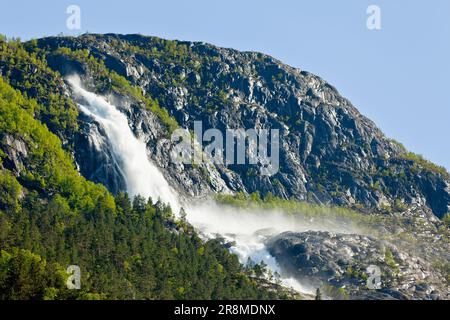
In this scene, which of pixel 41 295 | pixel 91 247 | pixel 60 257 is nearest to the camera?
pixel 41 295

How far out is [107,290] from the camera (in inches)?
6132

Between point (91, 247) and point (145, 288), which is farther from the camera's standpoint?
point (91, 247)

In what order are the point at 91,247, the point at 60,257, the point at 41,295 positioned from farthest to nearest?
the point at 91,247 < the point at 60,257 < the point at 41,295
